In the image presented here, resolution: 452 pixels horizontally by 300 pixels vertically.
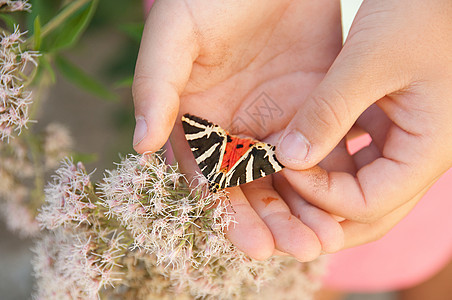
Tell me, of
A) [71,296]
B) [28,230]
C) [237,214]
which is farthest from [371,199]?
[28,230]

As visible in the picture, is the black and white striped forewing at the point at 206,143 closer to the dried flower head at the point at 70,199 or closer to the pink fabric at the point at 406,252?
the dried flower head at the point at 70,199

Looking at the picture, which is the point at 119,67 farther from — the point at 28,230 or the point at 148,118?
the point at 148,118

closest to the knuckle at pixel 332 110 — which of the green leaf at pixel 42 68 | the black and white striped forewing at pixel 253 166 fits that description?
the black and white striped forewing at pixel 253 166

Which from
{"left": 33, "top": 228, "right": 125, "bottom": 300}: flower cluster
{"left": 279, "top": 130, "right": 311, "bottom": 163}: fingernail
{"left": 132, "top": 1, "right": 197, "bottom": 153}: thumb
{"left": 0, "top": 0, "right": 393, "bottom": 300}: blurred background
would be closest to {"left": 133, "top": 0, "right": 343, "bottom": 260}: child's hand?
{"left": 132, "top": 1, "right": 197, "bottom": 153}: thumb

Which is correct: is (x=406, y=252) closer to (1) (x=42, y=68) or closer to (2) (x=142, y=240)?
(2) (x=142, y=240)

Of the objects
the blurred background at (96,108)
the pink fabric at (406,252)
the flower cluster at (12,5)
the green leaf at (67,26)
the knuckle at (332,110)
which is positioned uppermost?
the flower cluster at (12,5)
